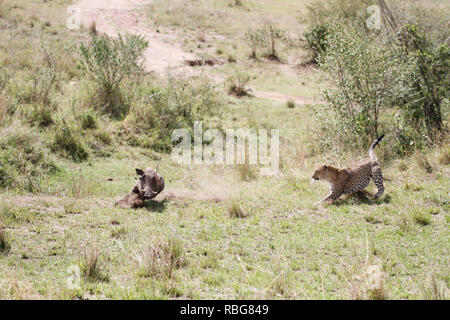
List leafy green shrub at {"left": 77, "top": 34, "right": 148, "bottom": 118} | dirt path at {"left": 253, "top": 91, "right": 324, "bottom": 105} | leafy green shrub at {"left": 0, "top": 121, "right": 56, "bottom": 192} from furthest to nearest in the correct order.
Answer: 1. dirt path at {"left": 253, "top": 91, "right": 324, "bottom": 105}
2. leafy green shrub at {"left": 77, "top": 34, "right": 148, "bottom": 118}
3. leafy green shrub at {"left": 0, "top": 121, "right": 56, "bottom": 192}

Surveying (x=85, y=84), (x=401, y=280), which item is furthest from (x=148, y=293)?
(x=85, y=84)

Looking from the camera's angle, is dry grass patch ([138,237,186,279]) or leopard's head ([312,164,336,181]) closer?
dry grass patch ([138,237,186,279])

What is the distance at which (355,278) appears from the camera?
4.86 meters

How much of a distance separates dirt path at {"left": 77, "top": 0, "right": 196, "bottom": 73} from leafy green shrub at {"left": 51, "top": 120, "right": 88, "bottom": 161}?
299 inches

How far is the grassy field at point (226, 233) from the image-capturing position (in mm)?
5020

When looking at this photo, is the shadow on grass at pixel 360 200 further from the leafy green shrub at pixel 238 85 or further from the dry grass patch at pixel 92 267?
the leafy green shrub at pixel 238 85

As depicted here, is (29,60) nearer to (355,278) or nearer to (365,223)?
(365,223)

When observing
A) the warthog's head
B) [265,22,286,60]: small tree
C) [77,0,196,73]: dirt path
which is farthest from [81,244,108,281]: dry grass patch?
[265,22,286,60]: small tree

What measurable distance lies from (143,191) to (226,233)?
2.14m

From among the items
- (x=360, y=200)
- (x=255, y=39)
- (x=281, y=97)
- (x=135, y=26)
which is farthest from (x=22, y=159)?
(x=255, y=39)

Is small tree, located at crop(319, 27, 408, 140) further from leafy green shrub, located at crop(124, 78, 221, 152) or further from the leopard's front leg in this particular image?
leafy green shrub, located at crop(124, 78, 221, 152)

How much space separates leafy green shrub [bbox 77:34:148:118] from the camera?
47.2 feet

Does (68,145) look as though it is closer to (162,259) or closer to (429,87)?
(162,259)

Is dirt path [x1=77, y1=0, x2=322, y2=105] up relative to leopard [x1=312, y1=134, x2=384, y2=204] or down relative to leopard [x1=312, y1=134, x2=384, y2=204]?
down
